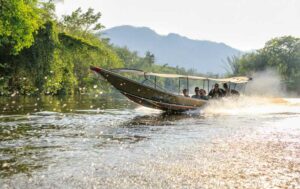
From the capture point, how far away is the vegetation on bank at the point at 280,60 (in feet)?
280

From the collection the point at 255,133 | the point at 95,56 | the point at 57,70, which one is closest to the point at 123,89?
the point at 255,133

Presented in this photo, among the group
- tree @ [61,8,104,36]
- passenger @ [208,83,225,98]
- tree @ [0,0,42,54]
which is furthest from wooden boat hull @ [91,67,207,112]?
tree @ [61,8,104,36]

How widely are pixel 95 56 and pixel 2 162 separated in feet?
117

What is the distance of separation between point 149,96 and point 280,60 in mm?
70217

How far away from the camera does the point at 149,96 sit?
82.6 ft

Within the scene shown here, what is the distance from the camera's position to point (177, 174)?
8.23 m

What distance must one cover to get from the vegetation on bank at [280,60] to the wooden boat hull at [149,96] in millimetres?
62919

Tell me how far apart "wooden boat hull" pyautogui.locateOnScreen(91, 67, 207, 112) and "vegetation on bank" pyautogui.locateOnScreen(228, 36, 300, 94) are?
62919mm

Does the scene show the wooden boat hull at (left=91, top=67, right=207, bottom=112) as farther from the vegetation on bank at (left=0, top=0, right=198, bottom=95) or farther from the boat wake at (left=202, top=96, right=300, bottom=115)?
the vegetation on bank at (left=0, top=0, right=198, bottom=95)

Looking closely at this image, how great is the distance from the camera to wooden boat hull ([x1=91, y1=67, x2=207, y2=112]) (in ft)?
78.5

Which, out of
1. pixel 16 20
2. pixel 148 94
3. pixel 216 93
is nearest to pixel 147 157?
pixel 148 94

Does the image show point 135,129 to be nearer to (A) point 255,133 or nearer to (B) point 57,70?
(A) point 255,133

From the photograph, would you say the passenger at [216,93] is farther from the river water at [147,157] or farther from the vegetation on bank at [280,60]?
the vegetation on bank at [280,60]

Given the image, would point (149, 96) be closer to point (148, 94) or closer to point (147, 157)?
point (148, 94)
